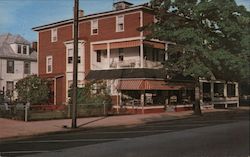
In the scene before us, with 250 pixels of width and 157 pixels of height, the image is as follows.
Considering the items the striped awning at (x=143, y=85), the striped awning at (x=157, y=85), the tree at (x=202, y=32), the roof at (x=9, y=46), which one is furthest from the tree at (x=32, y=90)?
the roof at (x=9, y=46)

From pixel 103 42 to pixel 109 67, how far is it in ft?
7.73

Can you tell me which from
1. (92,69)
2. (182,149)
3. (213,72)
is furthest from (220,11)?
(182,149)

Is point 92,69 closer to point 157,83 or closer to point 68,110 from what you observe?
point 157,83

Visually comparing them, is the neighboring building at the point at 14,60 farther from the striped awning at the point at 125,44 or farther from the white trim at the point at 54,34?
the striped awning at the point at 125,44

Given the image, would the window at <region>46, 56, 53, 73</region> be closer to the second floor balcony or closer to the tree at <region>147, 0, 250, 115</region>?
the second floor balcony

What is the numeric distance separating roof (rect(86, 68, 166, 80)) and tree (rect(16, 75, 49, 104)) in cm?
→ 451

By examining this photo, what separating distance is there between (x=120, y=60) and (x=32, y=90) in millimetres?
8468

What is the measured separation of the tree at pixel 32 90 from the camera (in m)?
34.0

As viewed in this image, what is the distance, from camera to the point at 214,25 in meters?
29.4

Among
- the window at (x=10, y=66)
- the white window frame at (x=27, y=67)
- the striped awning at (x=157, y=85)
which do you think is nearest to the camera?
the striped awning at (x=157, y=85)

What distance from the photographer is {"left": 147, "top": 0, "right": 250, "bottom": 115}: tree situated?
2748cm

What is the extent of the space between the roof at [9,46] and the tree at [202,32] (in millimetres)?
25791

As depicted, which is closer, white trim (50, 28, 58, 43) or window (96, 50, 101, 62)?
window (96, 50, 101, 62)

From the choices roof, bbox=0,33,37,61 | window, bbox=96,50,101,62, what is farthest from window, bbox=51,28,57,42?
roof, bbox=0,33,37,61
